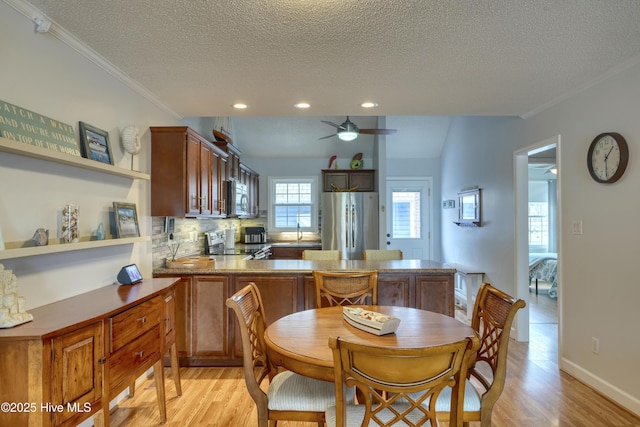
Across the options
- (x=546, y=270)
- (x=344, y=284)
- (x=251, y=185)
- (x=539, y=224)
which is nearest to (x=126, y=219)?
(x=344, y=284)

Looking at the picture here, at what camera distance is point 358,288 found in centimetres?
247

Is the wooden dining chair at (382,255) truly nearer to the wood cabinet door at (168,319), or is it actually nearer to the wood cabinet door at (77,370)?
the wood cabinet door at (168,319)

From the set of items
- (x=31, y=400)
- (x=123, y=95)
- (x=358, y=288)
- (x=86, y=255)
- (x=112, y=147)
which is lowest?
(x=31, y=400)

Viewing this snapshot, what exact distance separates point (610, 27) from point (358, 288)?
2.17 m

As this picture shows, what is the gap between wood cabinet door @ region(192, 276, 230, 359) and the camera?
315 cm

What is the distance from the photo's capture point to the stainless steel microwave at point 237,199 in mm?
4758

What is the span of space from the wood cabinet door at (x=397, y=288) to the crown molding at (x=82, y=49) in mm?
2598

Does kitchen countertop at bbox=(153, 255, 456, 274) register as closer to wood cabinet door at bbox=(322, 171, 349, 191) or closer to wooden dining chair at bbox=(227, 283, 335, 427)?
wooden dining chair at bbox=(227, 283, 335, 427)

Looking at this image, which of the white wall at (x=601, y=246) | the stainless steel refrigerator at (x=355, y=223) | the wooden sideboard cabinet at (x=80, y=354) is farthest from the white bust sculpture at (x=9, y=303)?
the stainless steel refrigerator at (x=355, y=223)

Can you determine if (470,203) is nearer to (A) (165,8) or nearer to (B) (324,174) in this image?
(B) (324,174)

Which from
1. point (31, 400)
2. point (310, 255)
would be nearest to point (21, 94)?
point (31, 400)

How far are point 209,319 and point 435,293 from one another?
6.82ft

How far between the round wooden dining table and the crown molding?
6.84ft

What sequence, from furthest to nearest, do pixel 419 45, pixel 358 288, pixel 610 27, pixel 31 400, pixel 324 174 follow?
pixel 324 174
pixel 358 288
pixel 419 45
pixel 610 27
pixel 31 400
